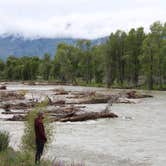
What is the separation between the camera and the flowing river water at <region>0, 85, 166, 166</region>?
991 inches

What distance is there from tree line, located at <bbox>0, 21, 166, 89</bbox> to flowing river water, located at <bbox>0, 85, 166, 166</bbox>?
7480cm

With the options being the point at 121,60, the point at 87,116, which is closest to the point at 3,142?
the point at 87,116

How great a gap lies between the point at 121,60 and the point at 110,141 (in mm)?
111355

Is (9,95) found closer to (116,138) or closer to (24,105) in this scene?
(24,105)

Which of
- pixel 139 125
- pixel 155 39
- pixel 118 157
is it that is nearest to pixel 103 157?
pixel 118 157

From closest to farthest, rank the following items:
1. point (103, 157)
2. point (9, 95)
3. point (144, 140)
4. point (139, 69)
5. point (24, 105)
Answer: point (103, 157) < point (144, 140) < point (24, 105) < point (9, 95) < point (139, 69)

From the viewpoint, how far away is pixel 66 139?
3278 centimetres

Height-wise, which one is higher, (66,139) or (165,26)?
(165,26)

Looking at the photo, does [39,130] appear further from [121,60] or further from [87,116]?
[121,60]

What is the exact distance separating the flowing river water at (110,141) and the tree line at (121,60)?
74.8 m

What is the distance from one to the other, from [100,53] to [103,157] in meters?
120

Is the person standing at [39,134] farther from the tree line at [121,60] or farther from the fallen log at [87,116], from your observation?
the tree line at [121,60]

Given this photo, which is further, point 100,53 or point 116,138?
point 100,53

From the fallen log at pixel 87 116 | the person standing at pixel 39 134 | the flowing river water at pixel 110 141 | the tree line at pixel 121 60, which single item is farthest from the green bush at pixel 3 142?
the tree line at pixel 121 60
